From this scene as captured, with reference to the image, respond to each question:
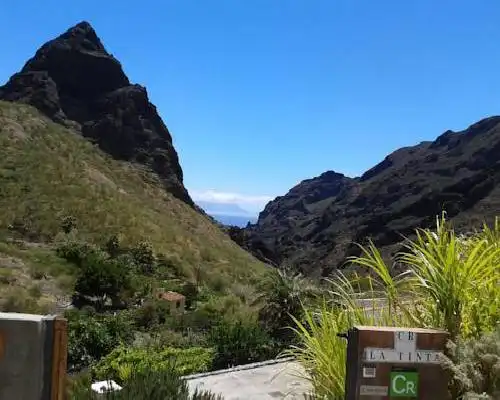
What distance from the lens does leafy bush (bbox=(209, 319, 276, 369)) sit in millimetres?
9164

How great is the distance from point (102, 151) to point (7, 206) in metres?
24.4

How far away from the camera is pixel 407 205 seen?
69250 mm

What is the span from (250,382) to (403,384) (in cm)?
415

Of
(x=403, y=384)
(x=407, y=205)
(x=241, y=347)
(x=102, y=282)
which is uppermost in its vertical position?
(x=407, y=205)

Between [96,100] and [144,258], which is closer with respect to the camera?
[144,258]

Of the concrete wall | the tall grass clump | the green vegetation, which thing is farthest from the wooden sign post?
the green vegetation

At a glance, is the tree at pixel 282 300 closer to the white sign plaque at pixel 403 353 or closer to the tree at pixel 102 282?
the white sign plaque at pixel 403 353

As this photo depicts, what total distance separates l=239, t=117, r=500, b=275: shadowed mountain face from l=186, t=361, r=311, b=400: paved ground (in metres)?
38.6

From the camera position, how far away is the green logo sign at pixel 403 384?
11.3 feet

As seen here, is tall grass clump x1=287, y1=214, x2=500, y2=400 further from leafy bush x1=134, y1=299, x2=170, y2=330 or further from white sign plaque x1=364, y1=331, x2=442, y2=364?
leafy bush x1=134, y1=299, x2=170, y2=330

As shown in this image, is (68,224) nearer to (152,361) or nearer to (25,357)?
(152,361)

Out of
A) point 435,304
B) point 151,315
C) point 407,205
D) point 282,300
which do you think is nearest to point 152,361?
point 282,300

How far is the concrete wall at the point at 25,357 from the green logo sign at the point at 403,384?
6.26 ft

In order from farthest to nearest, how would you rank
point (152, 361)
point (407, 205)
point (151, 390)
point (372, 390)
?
point (407, 205)
point (152, 361)
point (151, 390)
point (372, 390)
